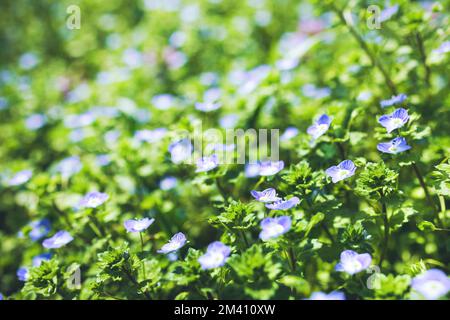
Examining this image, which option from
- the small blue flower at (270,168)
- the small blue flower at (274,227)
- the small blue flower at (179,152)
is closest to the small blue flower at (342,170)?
the small blue flower at (270,168)

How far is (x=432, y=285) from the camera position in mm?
1508

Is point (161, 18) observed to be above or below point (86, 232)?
above

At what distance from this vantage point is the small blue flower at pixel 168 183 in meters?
2.60

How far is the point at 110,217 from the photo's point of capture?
7.56ft

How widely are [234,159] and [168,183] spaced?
512 mm

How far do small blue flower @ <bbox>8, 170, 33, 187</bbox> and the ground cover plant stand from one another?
1cm

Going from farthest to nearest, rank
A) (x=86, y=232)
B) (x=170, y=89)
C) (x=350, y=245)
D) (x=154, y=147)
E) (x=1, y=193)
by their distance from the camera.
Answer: (x=170, y=89)
(x=1, y=193)
(x=154, y=147)
(x=86, y=232)
(x=350, y=245)

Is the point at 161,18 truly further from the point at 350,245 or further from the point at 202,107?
the point at 350,245

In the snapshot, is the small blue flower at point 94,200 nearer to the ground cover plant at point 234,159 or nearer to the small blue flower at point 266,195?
the ground cover plant at point 234,159

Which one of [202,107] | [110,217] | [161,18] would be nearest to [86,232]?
[110,217]

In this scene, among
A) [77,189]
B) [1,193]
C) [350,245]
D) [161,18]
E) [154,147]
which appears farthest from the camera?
[161,18]

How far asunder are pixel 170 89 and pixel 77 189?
151 centimetres

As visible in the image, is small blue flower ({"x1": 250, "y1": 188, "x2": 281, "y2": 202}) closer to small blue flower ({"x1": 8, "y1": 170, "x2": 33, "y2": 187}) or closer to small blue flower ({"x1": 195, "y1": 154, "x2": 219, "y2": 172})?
small blue flower ({"x1": 195, "y1": 154, "x2": 219, "y2": 172})

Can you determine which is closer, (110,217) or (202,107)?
(110,217)
